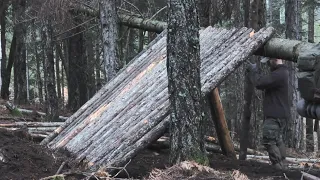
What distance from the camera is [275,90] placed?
729 centimetres

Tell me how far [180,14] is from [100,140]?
2.68 m

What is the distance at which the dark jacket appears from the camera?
23.3 feet

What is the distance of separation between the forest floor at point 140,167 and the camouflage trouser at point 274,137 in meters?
0.28

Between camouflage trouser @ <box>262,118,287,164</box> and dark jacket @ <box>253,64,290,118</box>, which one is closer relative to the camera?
dark jacket @ <box>253,64,290,118</box>

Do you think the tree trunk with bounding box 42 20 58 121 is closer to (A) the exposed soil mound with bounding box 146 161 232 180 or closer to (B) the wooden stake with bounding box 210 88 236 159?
(B) the wooden stake with bounding box 210 88 236 159

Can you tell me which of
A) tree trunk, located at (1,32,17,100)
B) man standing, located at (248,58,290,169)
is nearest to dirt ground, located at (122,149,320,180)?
man standing, located at (248,58,290,169)

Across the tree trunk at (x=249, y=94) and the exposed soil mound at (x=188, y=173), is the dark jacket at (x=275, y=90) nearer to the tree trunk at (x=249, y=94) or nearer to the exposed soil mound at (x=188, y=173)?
the tree trunk at (x=249, y=94)

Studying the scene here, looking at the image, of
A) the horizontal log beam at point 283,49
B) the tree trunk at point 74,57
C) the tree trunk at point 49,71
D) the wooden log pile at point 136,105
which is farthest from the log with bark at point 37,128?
the tree trunk at point 74,57

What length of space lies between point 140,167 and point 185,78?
2.15 metres

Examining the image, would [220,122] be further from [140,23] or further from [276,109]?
[140,23]

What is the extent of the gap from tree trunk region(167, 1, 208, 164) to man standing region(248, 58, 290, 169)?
2.30m

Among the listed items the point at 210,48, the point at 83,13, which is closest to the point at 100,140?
the point at 210,48

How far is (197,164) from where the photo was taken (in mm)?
5070

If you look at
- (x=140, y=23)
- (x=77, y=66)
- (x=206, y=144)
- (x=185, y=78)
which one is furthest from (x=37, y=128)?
(x=77, y=66)
